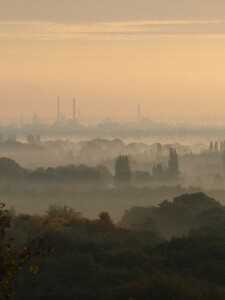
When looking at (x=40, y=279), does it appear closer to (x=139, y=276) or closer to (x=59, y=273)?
(x=59, y=273)

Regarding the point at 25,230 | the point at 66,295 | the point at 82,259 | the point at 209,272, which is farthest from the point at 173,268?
the point at 25,230

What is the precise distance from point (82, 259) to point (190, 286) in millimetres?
17360

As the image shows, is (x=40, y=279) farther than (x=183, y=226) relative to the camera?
No

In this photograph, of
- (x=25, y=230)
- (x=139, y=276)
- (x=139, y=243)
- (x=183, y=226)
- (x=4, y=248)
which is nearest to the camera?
(x=4, y=248)

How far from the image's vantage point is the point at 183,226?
160 meters

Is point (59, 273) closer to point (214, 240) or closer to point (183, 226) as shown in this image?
point (214, 240)

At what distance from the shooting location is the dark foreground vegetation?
75.6 m

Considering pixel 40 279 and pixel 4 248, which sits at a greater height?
pixel 4 248

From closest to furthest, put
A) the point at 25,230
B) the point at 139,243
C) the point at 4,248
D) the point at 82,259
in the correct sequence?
the point at 4,248, the point at 82,259, the point at 139,243, the point at 25,230

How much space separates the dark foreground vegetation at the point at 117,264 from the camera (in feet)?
248

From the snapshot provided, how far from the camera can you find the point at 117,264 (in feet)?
300

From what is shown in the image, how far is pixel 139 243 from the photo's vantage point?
11169 centimetres

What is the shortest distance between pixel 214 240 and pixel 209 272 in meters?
15.0

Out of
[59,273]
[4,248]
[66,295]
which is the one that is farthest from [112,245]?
[4,248]
